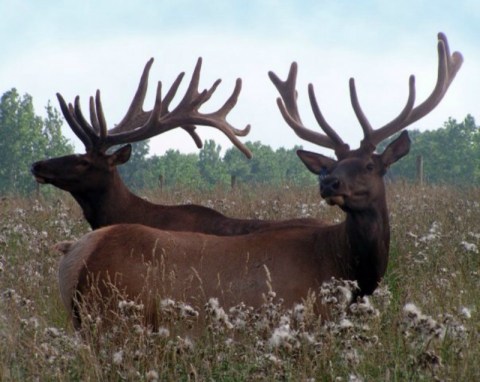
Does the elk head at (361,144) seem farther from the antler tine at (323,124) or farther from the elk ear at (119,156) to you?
the elk ear at (119,156)

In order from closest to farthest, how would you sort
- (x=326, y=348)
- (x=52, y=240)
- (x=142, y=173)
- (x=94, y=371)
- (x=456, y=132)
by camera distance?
(x=326, y=348)
(x=94, y=371)
(x=52, y=240)
(x=456, y=132)
(x=142, y=173)

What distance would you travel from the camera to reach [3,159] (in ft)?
255

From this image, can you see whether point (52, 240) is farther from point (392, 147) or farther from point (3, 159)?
point (3, 159)

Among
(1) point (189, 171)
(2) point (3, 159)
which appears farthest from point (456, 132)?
(2) point (3, 159)

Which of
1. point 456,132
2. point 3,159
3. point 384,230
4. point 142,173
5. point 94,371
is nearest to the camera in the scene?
point 94,371

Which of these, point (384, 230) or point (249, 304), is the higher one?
point (384, 230)

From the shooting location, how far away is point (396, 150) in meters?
6.09

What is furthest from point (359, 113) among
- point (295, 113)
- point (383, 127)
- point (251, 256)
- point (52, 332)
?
point (52, 332)

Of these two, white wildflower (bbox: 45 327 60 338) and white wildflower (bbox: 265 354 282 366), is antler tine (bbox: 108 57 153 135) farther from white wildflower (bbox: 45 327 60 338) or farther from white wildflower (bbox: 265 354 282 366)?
white wildflower (bbox: 265 354 282 366)

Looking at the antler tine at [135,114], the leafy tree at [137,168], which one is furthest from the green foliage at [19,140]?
the antler tine at [135,114]

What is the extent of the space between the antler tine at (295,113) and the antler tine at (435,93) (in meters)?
0.38

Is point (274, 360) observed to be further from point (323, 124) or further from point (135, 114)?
point (135, 114)

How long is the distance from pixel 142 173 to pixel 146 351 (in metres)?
93.2

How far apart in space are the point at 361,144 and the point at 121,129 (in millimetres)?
4224
